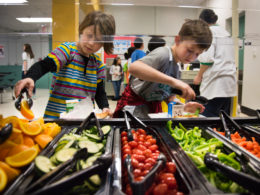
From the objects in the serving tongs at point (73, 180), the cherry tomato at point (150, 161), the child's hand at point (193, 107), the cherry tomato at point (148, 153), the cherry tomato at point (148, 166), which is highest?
the child's hand at point (193, 107)

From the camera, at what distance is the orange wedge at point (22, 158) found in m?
0.71

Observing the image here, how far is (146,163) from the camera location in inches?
31.9

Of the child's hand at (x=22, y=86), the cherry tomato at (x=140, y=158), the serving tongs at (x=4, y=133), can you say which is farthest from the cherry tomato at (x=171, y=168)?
the child's hand at (x=22, y=86)

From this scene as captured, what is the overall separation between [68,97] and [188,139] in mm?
965

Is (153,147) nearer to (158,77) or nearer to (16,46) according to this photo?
(158,77)

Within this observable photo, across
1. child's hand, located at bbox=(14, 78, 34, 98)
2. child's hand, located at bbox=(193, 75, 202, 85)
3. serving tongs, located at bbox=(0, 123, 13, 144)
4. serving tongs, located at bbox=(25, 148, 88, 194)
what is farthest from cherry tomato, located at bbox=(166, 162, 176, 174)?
child's hand, located at bbox=(193, 75, 202, 85)

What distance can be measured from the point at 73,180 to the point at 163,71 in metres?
1.26

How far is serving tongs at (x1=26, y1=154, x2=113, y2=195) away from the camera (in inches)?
20.6

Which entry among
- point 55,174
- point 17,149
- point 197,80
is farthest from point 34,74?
point 197,80

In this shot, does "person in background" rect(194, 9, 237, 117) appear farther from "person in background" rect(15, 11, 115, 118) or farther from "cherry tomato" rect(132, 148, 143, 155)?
"cherry tomato" rect(132, 148, 143, 155)

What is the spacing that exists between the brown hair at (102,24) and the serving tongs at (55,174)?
590 mm

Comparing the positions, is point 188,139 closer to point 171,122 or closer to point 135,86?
point 171,122

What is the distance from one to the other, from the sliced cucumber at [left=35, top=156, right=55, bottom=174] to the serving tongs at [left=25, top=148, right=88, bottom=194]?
2.9 inches

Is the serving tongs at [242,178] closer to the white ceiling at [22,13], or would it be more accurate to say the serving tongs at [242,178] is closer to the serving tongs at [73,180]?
the serving tongs at [73,180]
